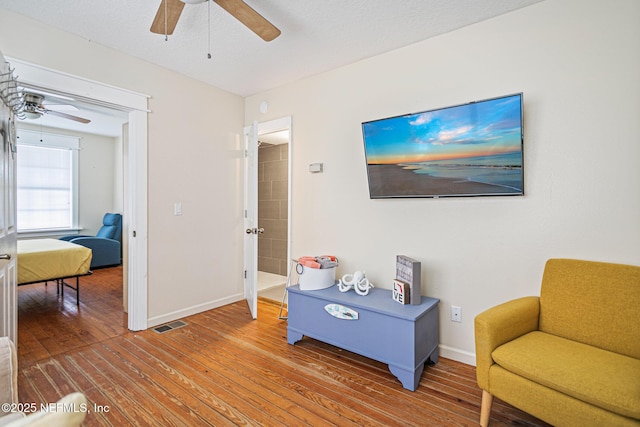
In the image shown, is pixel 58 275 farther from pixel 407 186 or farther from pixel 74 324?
pixel 407 186

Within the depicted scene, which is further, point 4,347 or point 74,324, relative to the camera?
point 74,324

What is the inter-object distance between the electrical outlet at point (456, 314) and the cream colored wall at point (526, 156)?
0.04 meters

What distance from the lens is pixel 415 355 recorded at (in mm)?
2074

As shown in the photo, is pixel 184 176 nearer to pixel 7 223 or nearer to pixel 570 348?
pixel 7 223

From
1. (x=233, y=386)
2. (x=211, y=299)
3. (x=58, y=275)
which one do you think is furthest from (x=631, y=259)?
(x=58, y=275)

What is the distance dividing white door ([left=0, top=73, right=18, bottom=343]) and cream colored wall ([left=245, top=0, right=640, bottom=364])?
234 cm

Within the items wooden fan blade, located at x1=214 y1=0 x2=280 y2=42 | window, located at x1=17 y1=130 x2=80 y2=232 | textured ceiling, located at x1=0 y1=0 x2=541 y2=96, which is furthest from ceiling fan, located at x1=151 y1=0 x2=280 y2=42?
window, located at x1=17 y1=130 x2=80 y2=232

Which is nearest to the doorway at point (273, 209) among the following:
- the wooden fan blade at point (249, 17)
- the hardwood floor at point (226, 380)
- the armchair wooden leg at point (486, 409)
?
the hardwood floor at point (226, 380)

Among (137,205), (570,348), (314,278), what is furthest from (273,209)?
(570,348)

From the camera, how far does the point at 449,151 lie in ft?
7.63

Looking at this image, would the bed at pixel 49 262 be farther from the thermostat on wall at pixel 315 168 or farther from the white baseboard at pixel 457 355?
the white baseboard at pixel 457 355

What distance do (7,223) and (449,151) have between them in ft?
9.73

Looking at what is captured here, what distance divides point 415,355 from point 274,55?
105 inches

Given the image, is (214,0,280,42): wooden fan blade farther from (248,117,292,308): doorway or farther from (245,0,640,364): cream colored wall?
(248,117,292,308): doorway
